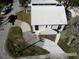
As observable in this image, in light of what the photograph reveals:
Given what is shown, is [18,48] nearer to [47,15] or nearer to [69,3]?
[47,15]

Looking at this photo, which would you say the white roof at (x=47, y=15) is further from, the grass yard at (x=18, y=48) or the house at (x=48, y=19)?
the grass yard at (x=18, y=48)

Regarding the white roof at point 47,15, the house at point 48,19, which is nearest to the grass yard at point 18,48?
the house at point 48,19

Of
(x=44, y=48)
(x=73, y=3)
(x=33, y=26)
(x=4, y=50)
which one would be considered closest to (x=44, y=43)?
(x=44, y=48)

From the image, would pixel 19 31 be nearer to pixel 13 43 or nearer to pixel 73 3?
pixel 13 43

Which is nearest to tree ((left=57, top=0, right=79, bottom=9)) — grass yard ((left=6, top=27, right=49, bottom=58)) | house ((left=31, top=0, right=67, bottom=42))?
house ((left=31, top=0, right=67, bottom=42))

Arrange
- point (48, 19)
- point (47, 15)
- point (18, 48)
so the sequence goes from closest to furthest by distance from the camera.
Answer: point (18, 48) < point (48, 19) < point (47, 15)

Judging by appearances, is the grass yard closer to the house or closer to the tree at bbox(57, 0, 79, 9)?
the house

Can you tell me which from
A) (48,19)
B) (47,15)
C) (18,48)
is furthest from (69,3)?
(18,48)
